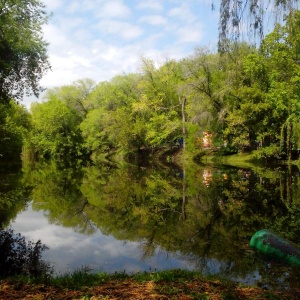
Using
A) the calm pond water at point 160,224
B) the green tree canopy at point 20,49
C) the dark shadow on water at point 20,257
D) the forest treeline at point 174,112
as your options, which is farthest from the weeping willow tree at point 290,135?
the dark shadow on water at point 20,257

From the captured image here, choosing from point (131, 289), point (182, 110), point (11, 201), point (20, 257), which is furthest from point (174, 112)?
point (131, 289)

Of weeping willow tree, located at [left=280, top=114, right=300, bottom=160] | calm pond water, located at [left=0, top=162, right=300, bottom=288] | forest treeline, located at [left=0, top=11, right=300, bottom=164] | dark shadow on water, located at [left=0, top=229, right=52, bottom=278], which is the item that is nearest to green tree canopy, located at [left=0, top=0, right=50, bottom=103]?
forest treeline, located at [left=0, top=11, right=300, bottom=164]

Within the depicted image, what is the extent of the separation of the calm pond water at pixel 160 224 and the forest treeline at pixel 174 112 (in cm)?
930

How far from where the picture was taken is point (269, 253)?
797 cm

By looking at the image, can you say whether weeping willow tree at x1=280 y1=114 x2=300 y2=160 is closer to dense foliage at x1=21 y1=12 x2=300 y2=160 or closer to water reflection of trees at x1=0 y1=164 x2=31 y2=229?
dense foliage at x1=21 y1=12 x2=300 y2=160

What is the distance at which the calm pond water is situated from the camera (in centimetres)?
831

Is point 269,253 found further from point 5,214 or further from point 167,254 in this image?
point 5,214

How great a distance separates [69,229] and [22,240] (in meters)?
2.20

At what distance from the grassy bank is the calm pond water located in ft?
4.30

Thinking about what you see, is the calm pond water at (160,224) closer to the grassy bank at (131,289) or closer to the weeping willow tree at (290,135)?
the grassy bank at (131,289)

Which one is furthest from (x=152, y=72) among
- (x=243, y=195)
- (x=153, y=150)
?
(x=243, y=195)

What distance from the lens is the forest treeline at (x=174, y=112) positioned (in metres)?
36.2

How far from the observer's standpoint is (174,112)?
4903 cm

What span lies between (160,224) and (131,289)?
729cm
